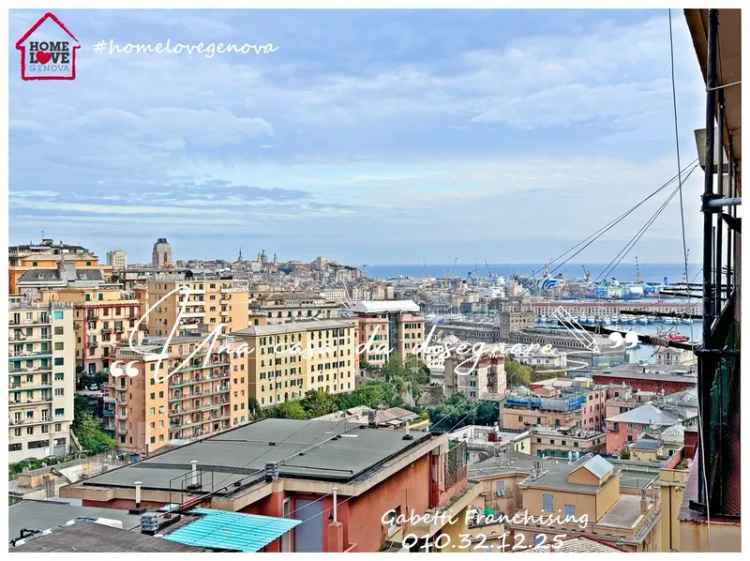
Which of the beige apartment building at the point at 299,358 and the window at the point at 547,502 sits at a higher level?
the beige apartment building at the point at 299,358

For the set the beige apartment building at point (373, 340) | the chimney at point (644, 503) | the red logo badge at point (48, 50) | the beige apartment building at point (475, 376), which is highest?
the red logo badge at point (48, 50)

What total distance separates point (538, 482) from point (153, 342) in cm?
120

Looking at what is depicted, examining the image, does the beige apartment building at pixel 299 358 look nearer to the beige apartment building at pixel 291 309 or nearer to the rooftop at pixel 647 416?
the beige apartment building at pixel 291 309

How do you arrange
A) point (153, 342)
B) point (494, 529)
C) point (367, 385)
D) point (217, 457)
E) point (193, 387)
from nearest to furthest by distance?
point (494, 529), point (217, 457), point (153, 342), point (193, 387), point (367, 385)

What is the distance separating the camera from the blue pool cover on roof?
5.53 feet

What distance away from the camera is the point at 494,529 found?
6.79 feet

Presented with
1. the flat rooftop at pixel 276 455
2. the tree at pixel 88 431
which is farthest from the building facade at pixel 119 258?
the flat rooftop at pixel 276 455

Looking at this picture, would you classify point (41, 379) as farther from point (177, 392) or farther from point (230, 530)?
point (230, 530)

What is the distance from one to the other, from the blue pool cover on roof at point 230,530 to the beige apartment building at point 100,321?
0.96m

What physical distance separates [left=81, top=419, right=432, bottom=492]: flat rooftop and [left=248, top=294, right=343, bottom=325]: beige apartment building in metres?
0.39

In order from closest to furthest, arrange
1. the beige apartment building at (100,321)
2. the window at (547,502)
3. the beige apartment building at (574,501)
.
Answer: the beige apartment building at (574,501), the window at (547,502), the beige apartment building at (100,321)

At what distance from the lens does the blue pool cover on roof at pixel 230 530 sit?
1685mm
